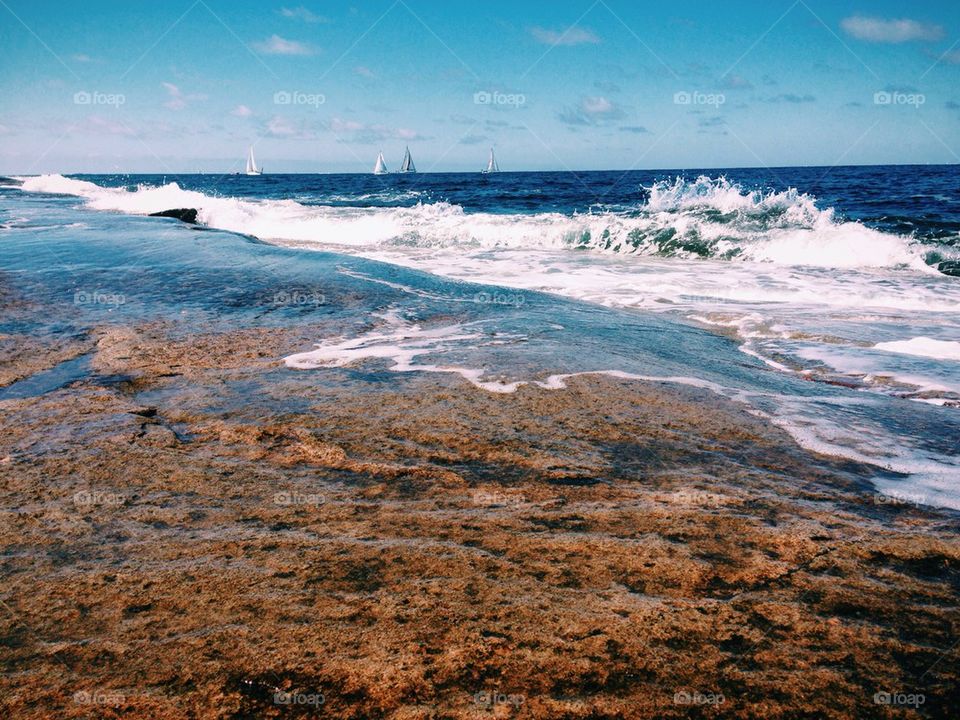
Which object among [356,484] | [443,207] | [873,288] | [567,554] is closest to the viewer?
[567,554]

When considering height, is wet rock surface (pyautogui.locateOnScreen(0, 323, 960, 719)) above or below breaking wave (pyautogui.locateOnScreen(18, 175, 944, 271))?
below

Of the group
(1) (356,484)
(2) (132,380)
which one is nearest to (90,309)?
(2) (132,380)

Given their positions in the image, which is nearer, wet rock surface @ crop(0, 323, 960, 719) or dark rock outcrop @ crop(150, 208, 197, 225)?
wet rock surface @ crop(0, 323, 960, 719)

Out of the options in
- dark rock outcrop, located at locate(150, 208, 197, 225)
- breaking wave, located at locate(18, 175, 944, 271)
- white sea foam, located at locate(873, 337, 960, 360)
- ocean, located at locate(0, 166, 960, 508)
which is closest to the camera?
ocean, located at locate(0, 166, 960, 508)

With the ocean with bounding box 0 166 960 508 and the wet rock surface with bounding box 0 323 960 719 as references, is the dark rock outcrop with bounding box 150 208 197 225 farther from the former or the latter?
the wet rock surface with bounding box 0 323 960 719

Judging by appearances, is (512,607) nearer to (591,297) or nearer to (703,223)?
(591,297)

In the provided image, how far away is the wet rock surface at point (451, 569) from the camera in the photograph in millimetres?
1377

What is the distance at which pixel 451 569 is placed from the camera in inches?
71.6

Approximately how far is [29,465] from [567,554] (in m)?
2.06

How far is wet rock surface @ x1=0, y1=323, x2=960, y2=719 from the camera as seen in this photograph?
1.38 meters

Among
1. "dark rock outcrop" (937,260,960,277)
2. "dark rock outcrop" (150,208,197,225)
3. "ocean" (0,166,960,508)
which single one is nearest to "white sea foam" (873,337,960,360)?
"ocean" (0,166,960,508)

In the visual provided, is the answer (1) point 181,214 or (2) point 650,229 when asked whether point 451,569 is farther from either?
(2) point 650,229

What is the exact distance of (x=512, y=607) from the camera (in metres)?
1.64

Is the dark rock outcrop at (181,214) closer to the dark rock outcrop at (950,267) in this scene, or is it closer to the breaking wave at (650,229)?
the breaking wave at (650,229)
